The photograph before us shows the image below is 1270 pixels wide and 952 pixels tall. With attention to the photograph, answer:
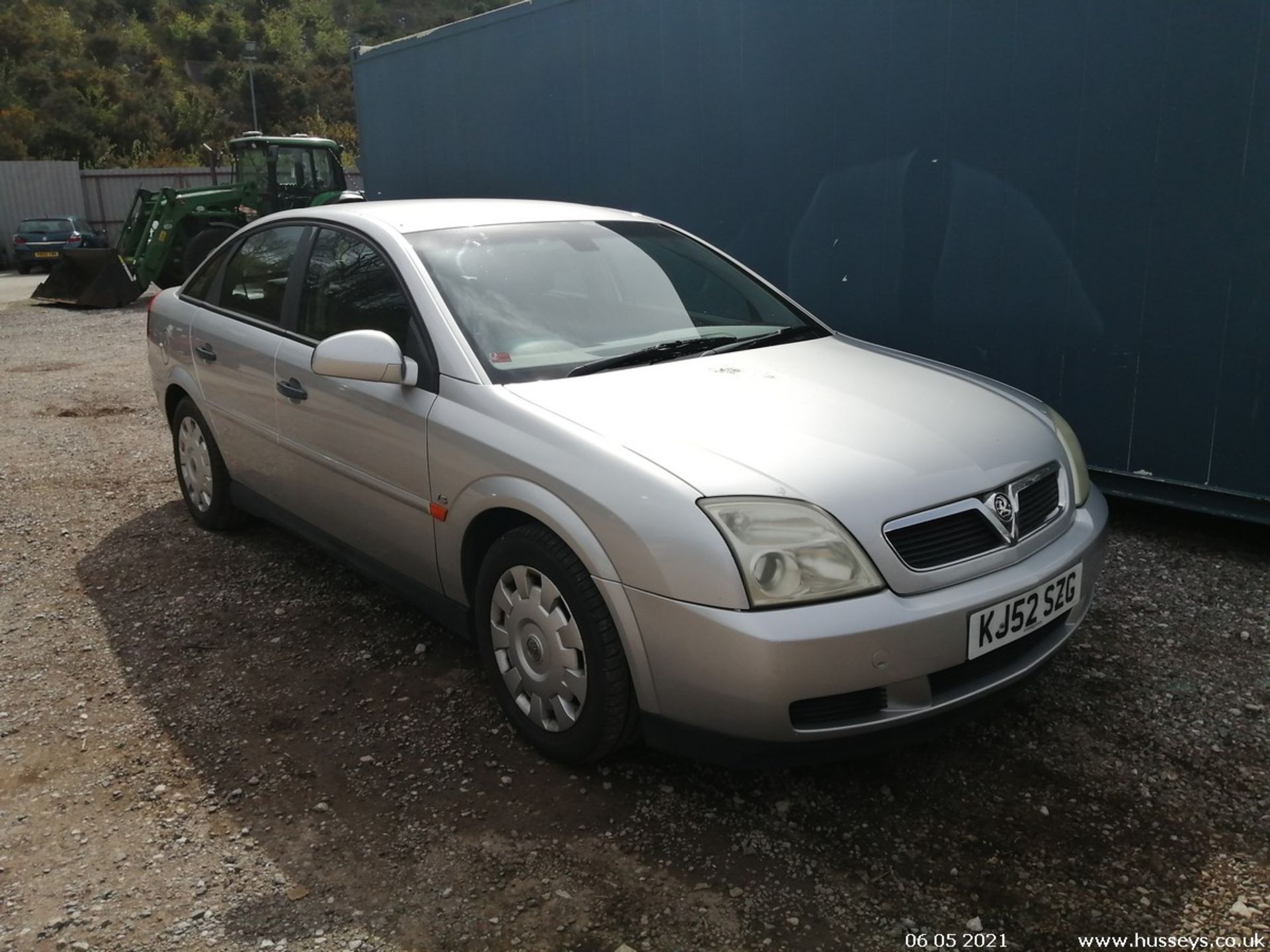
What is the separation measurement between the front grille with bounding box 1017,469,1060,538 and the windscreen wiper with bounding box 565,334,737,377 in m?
1.12

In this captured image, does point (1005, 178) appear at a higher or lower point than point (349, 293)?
higher

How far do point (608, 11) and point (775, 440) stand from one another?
495cm

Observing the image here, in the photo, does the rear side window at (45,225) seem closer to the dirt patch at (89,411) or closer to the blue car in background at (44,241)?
the blue car in background at (44,241)

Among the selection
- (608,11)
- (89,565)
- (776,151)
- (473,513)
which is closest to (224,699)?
(473,513)

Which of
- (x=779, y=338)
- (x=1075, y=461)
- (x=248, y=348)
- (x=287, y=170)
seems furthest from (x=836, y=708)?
(x=287, y=170)

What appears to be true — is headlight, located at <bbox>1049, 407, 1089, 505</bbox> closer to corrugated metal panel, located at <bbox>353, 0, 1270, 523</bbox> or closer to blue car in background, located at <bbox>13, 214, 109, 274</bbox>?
corrugated metal panel, located at <bbox>353, 0, 1270, 523</bbox>

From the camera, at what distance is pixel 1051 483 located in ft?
9.87

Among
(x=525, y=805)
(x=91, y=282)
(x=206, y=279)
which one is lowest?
(x=525, y=805)

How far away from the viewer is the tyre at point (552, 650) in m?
2.67

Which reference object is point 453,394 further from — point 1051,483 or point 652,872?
point 1051,483

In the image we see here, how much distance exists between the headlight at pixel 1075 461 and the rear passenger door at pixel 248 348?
9.09ft

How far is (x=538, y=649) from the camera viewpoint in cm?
288

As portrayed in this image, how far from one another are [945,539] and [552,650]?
3.48 ft

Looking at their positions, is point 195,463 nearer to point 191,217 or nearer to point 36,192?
point 191,217
